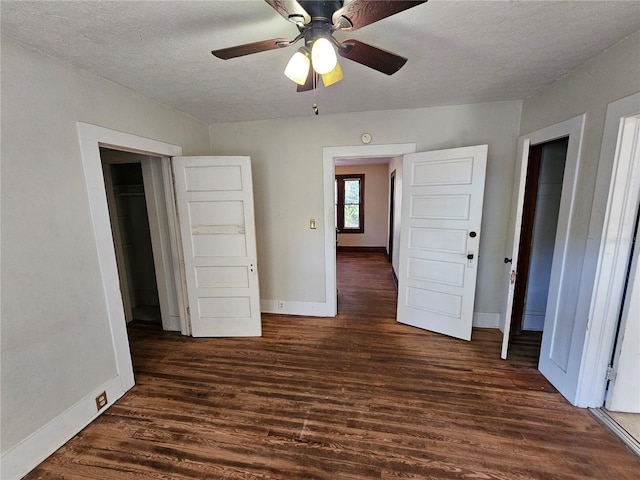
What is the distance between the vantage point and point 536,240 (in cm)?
280

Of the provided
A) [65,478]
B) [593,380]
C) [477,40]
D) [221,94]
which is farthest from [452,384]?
[221,94]

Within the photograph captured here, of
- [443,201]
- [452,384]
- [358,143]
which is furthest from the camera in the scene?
[358,143]

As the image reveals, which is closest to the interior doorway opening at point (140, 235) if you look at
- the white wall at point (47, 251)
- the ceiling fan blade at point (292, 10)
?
the white wall at point (47, 251)

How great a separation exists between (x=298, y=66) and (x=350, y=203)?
19.6 ft

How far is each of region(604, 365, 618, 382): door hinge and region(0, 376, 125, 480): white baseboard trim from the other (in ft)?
11.7

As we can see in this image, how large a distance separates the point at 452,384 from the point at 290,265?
2.10m

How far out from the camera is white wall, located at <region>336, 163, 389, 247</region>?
6879 mm

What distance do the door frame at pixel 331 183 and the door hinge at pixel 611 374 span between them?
2.36m

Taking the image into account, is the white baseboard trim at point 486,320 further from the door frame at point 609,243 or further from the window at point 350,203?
the window at point 350,203

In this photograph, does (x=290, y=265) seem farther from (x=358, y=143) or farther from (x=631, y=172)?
(x=631, y=172)

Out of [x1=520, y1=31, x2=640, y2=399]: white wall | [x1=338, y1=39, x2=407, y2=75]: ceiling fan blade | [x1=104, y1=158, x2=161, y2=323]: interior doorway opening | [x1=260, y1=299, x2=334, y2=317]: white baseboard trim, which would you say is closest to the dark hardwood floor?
[x1=520, y1=31, x2=640, y2=399]: white wall

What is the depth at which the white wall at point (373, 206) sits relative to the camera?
6.88 m

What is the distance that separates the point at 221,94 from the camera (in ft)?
7.64

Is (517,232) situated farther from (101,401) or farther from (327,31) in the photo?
(101,401)
